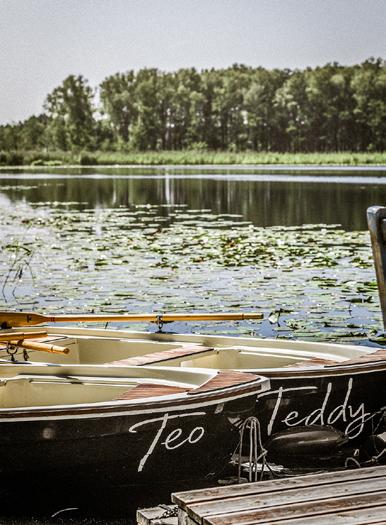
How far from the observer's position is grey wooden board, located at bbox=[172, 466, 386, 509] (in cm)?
→ 531

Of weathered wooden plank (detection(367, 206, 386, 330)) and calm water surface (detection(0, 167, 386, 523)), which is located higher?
weathered wooden plank (detection(367, 206, 386, 330))

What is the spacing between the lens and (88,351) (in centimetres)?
930

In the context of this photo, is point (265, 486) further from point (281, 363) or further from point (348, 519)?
point (281, 363)

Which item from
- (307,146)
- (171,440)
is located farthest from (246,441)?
(307,146)

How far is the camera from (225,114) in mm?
160500

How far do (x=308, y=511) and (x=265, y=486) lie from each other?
460mm

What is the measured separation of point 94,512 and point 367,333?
6.00 meters

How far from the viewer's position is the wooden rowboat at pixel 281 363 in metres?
7.90

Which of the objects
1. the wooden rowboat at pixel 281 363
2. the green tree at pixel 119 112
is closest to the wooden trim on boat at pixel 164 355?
the wooden rowboat at pixel 281 363

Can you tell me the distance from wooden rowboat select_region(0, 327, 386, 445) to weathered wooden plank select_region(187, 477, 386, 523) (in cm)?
232

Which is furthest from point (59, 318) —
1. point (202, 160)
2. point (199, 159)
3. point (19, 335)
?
point (199, 159)

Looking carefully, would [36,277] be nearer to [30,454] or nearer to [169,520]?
[30,454]

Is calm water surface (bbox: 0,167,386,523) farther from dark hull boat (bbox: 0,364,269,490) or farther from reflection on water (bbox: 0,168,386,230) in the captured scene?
dark hull boat (bbox: 0,364,269,490)

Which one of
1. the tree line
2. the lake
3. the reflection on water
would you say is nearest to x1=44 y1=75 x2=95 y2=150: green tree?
the tree line
